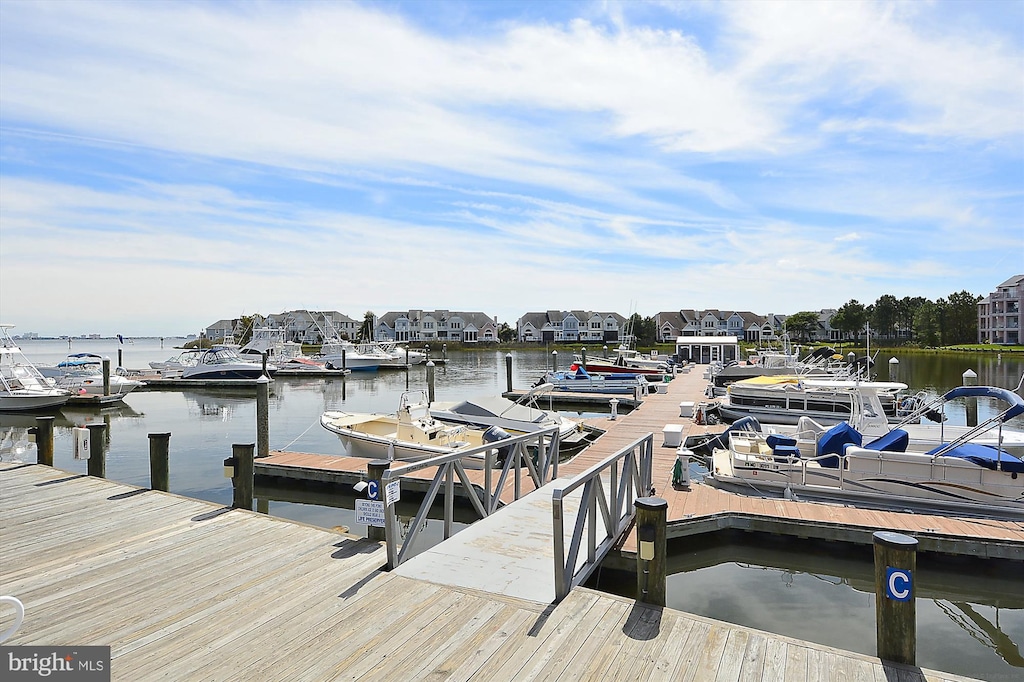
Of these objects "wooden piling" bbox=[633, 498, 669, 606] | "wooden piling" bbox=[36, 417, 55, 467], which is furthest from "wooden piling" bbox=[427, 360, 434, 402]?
"wooden piling" bbox=[633, 498, 669, 606]

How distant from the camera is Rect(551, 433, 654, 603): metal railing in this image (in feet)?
16.7

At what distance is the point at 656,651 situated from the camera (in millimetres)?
4383

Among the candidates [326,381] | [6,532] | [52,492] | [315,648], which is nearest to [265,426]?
[52,492]

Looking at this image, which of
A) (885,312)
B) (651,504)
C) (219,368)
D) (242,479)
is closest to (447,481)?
(651,504)

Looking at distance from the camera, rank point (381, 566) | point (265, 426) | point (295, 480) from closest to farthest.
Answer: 1. point (381, 566)
2. point (295, 480)
3. point (265, 426)

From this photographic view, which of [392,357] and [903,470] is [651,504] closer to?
[903,470]

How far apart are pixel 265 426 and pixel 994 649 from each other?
45.4 ft

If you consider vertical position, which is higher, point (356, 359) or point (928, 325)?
point (928, 325)

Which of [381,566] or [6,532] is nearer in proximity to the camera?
[381,566]

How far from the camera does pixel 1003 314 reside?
75500 millimetres

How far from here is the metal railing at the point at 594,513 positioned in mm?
5083

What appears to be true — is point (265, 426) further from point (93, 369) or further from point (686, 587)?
point (93, 369)

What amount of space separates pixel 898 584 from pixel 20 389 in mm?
34261

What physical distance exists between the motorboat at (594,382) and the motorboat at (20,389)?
22556mm
